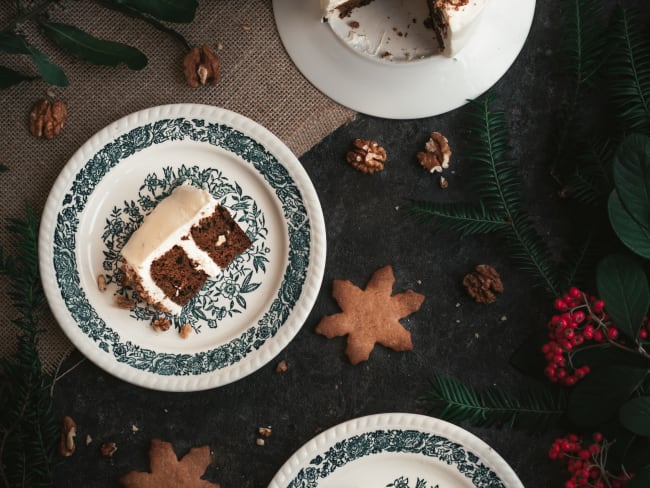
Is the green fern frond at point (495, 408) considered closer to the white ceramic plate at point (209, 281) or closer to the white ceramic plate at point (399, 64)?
the white ceramic plate at point (209, 281)

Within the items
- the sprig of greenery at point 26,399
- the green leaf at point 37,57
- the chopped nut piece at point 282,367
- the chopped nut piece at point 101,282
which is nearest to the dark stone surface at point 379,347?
the chopped nut piece at point 282,367

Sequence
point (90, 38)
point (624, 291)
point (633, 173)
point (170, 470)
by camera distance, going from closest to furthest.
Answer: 1. point (633, 173)
2. point (624, 291)
3. point (90, 38)
4. point (170, 470)

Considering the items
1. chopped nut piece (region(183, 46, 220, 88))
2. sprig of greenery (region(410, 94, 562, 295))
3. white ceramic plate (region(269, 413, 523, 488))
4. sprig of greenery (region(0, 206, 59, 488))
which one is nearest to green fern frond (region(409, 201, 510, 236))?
sprig of greenery (region(410, 94, 562, 295))

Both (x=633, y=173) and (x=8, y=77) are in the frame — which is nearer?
(x=633, y=173)

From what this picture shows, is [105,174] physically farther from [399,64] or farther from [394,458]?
[394,458]

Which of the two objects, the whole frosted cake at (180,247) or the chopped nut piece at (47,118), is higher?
the chopped nut piece at (47,118)

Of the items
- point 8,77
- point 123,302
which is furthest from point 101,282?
point 8,77

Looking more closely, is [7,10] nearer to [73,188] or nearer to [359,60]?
[73,188]
